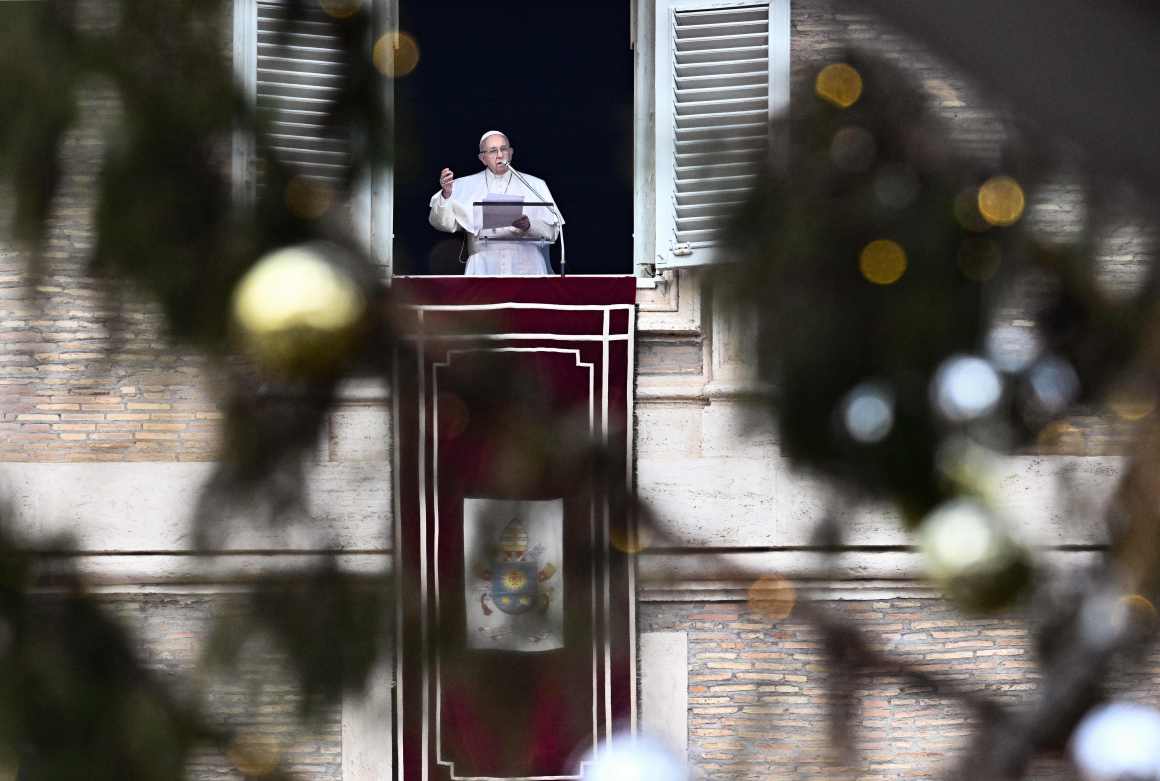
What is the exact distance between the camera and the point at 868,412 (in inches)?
40.9

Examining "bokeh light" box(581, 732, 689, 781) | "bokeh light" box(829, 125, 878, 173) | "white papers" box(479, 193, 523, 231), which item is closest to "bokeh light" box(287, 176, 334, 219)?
"bokeh light" box(829, 125, 878, 173)

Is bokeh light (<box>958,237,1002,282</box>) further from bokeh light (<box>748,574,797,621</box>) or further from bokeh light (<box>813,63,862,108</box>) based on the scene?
bokeh light (<box>748,574,797,621</box>)

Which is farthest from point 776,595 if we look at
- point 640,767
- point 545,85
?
point 545,85

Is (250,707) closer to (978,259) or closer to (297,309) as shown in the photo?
(297,309)

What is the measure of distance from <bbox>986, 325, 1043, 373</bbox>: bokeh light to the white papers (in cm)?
353

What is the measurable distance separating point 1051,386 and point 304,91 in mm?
727

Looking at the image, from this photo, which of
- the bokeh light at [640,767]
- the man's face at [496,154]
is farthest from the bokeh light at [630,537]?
the man's face at [496,154]

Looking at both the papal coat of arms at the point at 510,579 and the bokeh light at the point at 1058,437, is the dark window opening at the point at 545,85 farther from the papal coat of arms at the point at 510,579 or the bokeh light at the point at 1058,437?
the papal coat of arms at the point at 510,579

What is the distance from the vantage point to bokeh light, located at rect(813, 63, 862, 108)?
1.13m

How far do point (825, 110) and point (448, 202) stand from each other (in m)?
3.66

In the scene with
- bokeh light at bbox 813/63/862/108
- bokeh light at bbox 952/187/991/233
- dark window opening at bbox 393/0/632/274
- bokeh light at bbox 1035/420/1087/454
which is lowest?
bokeh light at bbox 1035/420/1087/454

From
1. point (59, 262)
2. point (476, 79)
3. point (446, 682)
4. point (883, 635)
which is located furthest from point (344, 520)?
point (476, 79)

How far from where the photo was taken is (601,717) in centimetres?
441

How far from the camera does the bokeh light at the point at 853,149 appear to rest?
3.67 ft
